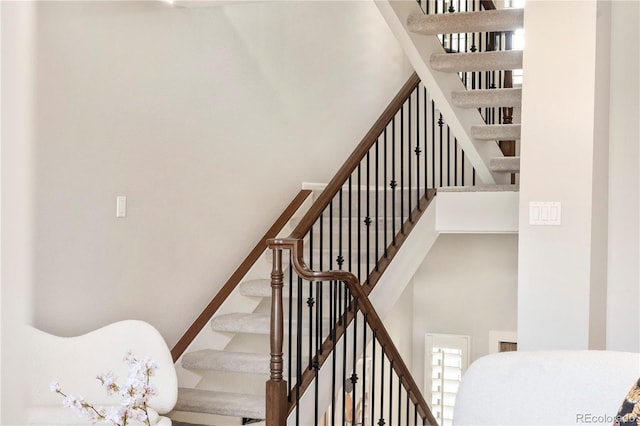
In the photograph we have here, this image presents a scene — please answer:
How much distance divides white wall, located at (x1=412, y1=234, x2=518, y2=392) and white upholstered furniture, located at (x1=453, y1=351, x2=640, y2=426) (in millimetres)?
4781

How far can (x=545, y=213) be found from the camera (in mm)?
3438

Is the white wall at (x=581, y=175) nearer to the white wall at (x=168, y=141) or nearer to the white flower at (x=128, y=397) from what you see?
the white wall at (x=168, y=141)

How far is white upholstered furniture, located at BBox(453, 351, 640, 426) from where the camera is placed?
2000 millimetres

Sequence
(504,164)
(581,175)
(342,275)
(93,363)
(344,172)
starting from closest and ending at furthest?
(93,363) → (581,175) → (342,275) → (344,172) → (504,164)

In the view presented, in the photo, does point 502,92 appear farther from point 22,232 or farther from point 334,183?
point 22,232

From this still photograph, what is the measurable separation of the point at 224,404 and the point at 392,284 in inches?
58.3

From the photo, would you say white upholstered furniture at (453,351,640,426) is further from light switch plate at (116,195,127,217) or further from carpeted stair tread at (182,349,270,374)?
light switch plate at (116,195,127,217)

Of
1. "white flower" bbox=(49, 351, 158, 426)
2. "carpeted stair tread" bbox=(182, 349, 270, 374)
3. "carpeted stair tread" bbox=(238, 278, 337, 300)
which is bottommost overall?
"carpeted stair tread" bbox=(182, 349, 270, 374)

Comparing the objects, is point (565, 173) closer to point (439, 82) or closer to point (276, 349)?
point (276, 349)

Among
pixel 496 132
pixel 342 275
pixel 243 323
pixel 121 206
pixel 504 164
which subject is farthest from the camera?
pixel 504 164

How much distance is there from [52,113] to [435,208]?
287cm

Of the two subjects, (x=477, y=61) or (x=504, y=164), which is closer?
(x=477, y=61)

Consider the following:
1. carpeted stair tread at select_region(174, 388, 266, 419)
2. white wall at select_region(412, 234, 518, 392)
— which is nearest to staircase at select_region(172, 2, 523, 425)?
carpeted stair tread at select_region(174, 388, 266, 419)

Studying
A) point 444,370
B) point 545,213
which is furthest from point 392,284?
point 444,370
